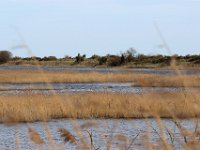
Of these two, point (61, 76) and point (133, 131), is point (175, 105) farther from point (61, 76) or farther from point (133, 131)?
point (61, 76)

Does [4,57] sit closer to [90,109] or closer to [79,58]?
[79,58]

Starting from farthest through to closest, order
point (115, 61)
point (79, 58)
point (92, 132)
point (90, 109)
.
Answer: point (79, 58) → point (115, 61) → point (90, 109) → point (92, 132)

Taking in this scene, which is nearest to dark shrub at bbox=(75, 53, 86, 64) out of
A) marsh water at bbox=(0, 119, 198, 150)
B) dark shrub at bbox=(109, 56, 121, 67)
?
dark shrub at bbox=(109, 56, 121, 67)

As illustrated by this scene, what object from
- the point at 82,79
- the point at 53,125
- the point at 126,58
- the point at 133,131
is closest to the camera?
the point at 133,131

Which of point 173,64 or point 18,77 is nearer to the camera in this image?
point 173,64

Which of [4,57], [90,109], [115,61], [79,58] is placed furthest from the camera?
[4,57]

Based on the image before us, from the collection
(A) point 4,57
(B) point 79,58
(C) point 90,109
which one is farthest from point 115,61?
(C) point 90,109

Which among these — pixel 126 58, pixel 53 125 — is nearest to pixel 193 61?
pixel 126 58

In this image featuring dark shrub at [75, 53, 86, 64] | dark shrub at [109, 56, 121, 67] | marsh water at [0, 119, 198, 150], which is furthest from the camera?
dark shrub at [75, 53, 86, 64]

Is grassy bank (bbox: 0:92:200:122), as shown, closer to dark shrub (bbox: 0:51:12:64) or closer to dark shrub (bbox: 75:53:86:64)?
dark shrub (bbox: 75:53:86:64)

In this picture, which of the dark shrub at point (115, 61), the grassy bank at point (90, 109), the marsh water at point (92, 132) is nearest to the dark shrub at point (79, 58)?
the dark shrub at point (115, 61)

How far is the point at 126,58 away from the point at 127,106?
1874 inches

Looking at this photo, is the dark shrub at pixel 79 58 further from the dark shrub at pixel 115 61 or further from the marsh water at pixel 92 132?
the marsh water at pixel 92 132

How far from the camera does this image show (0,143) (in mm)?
11484
